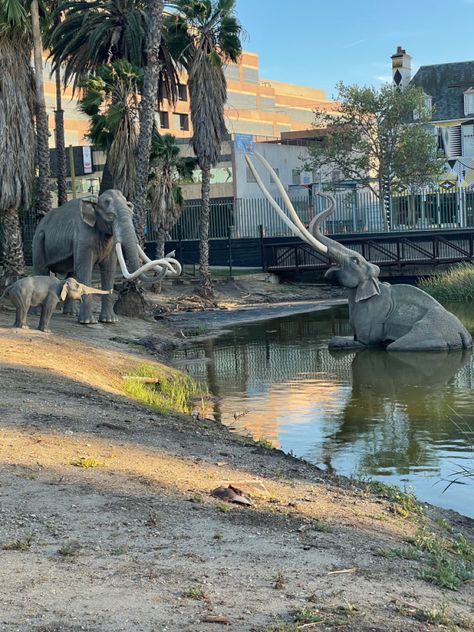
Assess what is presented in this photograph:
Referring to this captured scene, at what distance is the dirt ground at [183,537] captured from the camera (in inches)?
183

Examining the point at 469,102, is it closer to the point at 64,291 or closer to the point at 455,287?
the point at 455,287

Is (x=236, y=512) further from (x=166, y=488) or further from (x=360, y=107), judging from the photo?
(x=360, y=107)

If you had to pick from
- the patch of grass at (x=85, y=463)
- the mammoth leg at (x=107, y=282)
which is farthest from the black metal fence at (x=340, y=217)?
the patch of grass at (x=85, y=463)

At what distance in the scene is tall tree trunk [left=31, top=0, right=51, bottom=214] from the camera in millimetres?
23438

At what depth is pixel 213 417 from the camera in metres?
12.0

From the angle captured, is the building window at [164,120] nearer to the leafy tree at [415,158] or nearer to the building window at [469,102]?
the building window at [469,102]

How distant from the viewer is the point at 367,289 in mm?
18016

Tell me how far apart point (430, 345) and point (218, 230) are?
2784cm

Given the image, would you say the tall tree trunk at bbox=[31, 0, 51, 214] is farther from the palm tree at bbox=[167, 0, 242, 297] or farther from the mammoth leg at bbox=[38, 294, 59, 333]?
the mammoth leg at bbox=[38, 294, 59, 333]

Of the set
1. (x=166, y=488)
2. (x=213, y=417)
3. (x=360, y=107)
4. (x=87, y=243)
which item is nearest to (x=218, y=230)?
(x=360, y=107)

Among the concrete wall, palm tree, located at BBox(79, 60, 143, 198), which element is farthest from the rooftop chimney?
palm tree, located at BBox(79, 60, 143, 198)

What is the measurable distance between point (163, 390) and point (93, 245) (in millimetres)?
4876

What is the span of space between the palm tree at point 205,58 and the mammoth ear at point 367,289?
11.6 m

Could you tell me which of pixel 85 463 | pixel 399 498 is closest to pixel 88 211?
pixel 85 463
